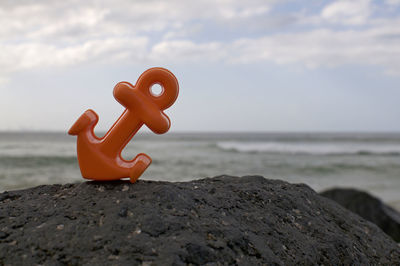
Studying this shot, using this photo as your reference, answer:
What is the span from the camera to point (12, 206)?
1.55 metres

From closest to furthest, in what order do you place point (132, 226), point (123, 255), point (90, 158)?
point (123, 255) < point (132, 226) < point (90, 158)

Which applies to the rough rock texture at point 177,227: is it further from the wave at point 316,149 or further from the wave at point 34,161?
the wave at point 316,149

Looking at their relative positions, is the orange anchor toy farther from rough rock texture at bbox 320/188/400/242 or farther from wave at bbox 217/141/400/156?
wave at bbox 217/141/400/156

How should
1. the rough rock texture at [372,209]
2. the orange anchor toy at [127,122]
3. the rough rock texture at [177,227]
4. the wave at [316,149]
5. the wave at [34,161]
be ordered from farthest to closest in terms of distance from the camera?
1. the wave at [316,149]
2. the wave at [34,161]
3. the rough rock texture at [372,209]
4. the orange anchor toy at [127,122]
5. the rough rock texture at [177,227]

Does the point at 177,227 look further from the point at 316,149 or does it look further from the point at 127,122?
the point at 316,149

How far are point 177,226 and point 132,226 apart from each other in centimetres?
16

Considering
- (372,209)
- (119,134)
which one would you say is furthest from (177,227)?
(372,209)

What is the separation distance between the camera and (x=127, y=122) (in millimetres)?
1897

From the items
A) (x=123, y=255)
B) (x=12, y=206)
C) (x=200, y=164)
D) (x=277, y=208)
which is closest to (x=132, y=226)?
(x=123, y=255)

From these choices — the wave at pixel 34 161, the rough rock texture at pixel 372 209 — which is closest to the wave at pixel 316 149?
the wave at pixel 34 161

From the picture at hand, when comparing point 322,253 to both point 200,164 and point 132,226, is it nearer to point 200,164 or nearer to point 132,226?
point 132,226

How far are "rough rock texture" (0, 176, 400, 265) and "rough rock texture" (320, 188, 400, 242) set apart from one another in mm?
2379

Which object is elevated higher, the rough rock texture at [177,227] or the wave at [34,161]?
the rough rock texture at [177,227]

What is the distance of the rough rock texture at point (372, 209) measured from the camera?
158 inches
